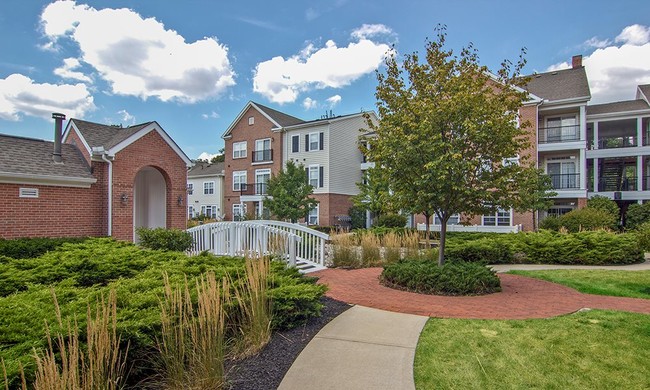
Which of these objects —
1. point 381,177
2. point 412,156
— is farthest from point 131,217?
point 412,156

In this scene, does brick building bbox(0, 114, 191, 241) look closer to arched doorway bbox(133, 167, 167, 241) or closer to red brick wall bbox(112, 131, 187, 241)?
red brick wall bbox(112, 131, 187, 241)

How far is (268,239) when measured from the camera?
9672 mm

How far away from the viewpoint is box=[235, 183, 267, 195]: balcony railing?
104ft

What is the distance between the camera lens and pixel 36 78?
483 inches

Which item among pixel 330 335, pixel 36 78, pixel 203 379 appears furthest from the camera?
pixel 36 78

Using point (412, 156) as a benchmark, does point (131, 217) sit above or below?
below

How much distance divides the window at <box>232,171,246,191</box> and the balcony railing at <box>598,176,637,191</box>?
27583mm

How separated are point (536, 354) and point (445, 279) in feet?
10.2

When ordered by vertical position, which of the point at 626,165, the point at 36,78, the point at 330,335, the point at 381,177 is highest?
the point at 36,78

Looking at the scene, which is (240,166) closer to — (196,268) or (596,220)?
(596,220)

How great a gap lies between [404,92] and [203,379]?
22.6 feet

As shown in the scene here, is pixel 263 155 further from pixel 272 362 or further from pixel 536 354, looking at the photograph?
pixel 536 354

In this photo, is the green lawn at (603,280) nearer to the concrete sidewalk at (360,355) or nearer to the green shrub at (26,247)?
the concrete sidewalk at (360,355)

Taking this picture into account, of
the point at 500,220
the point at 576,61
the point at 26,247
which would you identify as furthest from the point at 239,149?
the point at 576,61
